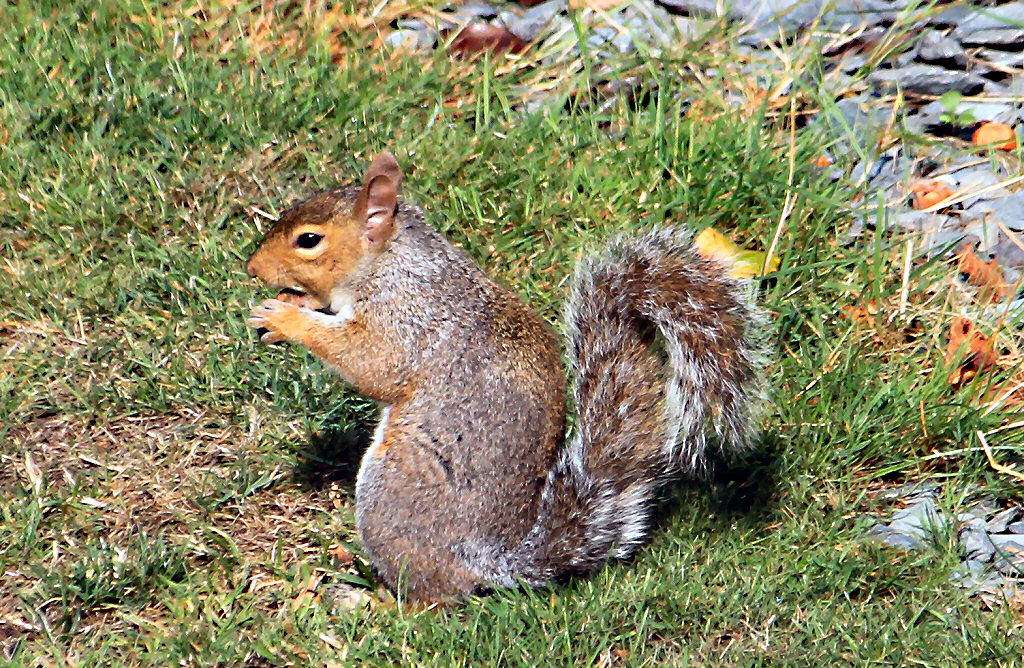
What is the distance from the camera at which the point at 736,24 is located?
4.12m

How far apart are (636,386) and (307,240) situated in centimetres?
86

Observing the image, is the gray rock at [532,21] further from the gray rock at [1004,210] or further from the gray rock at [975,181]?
the gray rock at [1004,210]

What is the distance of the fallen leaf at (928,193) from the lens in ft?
11.8

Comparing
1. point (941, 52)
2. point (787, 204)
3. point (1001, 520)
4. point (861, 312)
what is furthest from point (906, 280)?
point (941, 52)

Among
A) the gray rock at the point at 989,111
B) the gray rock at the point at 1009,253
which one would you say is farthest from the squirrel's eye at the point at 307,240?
the gray rock at the point at 989,111

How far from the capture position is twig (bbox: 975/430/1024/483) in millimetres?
2949

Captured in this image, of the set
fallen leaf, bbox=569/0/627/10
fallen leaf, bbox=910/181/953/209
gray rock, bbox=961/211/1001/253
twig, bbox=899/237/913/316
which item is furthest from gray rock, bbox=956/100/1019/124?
fallen leaf, bbox=569/0/627/10

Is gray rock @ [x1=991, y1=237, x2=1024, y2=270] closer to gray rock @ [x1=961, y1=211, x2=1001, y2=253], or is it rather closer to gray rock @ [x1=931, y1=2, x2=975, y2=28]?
gray rock @ [x1=961, y1=211, x2=1001, y2=253]

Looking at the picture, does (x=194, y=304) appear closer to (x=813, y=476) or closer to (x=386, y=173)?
(x=386, y=173)

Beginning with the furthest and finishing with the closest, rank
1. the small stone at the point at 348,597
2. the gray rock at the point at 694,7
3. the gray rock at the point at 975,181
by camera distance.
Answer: the gray rock at the point at 694,7, the gray rock at the point at 975,181, the small stone at the point at 348,597

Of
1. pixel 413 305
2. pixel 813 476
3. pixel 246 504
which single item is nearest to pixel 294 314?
pixel 413 305

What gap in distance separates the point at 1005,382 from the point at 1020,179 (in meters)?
0.78

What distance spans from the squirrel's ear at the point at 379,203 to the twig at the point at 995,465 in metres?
→ 1.57

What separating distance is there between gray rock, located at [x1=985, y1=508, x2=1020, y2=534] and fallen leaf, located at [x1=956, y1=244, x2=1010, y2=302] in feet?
2.10
